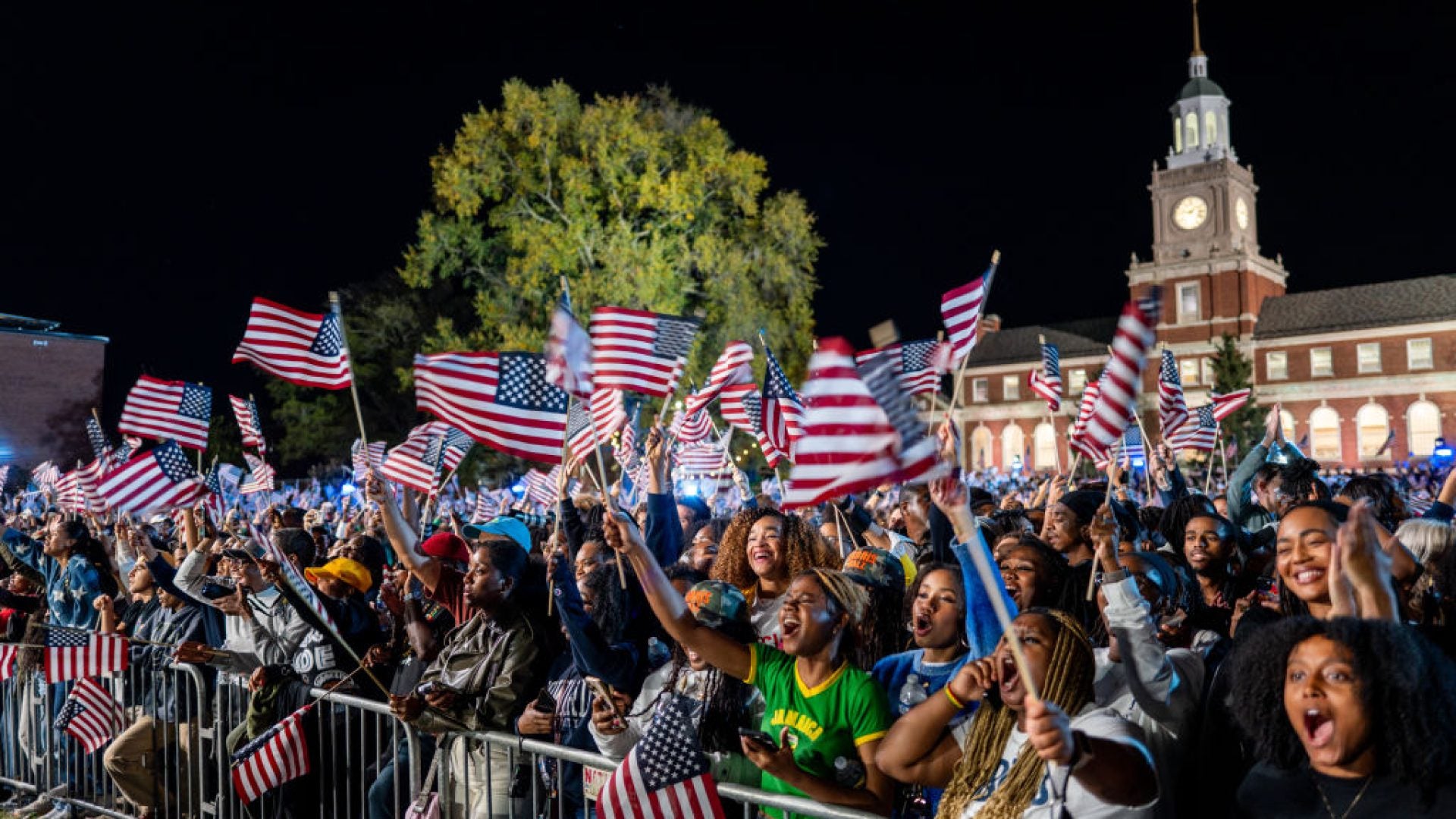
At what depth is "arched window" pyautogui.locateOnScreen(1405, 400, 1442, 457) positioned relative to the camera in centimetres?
5928

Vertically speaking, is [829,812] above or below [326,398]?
below

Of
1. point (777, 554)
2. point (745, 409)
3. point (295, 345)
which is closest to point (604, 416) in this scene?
point (295, 345)

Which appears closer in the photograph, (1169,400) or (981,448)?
(1169,400)

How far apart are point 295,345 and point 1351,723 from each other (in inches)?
299

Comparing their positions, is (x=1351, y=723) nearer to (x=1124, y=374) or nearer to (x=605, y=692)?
(x=1124, y=374)

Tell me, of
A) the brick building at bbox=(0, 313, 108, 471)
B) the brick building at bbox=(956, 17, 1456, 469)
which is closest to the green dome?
the brick building at bbox=(956, 17, 1456, 469)

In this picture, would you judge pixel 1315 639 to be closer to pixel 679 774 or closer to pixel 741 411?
pixel 679 774

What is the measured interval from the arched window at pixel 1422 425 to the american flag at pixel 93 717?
64413 millimetres

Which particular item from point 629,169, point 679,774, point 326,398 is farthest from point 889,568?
point 326,398

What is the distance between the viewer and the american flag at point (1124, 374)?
14.3 feet

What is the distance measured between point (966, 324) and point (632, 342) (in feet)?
8.49

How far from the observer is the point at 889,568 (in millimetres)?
5594

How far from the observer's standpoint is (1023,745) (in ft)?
10.9

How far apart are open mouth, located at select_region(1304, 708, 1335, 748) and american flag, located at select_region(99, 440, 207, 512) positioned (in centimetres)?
894
